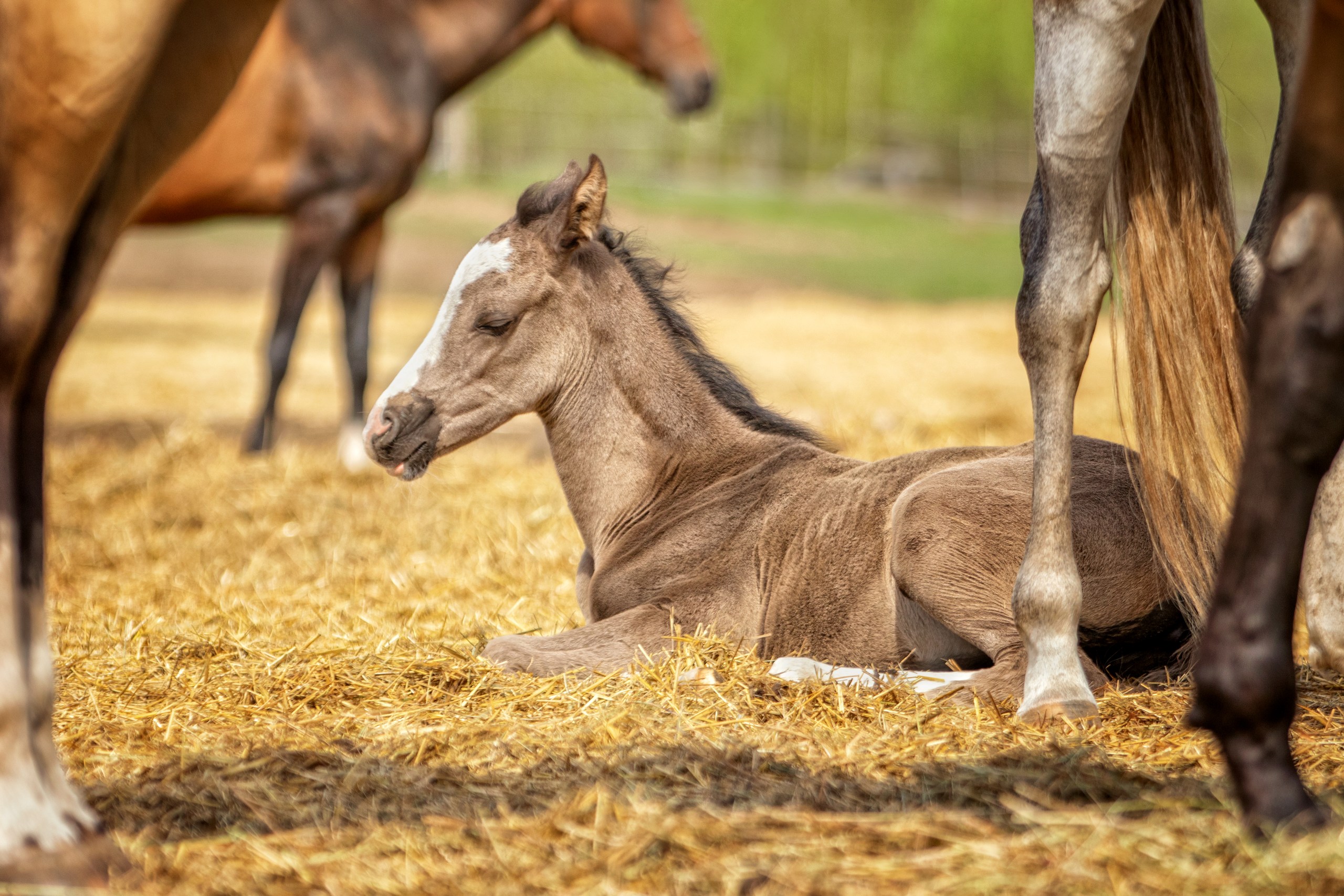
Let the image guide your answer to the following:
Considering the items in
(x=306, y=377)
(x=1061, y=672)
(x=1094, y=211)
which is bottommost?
(x=306, y=377)

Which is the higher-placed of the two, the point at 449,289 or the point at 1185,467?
the point at 449,289

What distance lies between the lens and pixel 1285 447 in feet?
Result: 5.77

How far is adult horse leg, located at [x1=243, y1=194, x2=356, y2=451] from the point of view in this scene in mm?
7359

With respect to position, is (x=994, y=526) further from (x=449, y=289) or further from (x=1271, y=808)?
(x=449, y=289)

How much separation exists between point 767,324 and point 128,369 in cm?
685

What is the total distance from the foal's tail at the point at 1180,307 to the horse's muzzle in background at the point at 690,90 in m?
6.77

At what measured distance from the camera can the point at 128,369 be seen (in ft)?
36.0

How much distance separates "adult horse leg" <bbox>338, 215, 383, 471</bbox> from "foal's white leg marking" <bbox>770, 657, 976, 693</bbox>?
16.5ft

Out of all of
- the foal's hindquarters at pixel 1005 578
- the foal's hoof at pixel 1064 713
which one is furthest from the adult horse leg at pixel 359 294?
the foal's hoof at pixel 1064 713

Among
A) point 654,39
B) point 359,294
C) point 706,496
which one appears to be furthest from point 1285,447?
point 654,39

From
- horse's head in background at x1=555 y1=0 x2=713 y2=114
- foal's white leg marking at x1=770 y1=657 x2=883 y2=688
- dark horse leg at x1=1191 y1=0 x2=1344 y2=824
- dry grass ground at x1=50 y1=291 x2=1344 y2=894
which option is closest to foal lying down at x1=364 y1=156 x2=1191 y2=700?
foal's white leg marking at x1=770 y1=657 x2=883 y2=688

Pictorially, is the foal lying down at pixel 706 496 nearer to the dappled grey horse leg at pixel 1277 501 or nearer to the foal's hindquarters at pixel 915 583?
the foal's hindquarters at pixel 915 583

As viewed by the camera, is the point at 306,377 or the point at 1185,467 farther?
the point at 306,377

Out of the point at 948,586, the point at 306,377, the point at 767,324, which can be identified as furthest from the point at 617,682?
the point at 767,324
